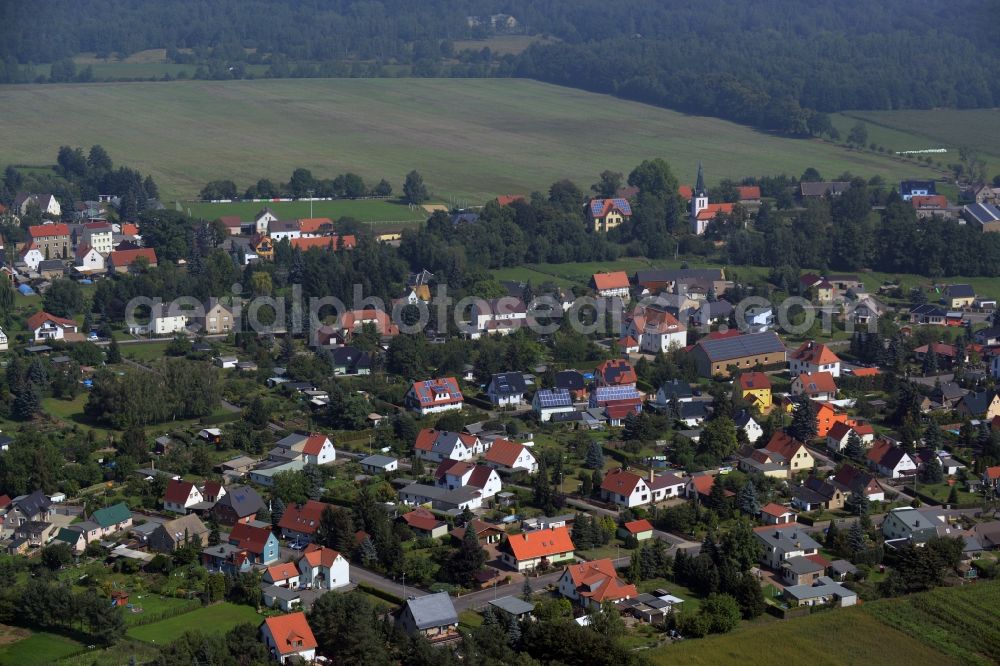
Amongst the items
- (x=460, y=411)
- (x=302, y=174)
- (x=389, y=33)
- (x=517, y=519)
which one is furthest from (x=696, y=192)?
(x=389, y=33)

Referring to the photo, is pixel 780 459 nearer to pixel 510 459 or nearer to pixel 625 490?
pixel 625 490

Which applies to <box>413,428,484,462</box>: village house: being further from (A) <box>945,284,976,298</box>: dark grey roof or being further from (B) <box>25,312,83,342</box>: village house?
→ (A) <box>945,284,976,298</box>: dark grey roof

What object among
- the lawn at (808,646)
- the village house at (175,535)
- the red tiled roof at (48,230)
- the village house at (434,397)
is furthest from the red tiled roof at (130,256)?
the lawn at (808,646)

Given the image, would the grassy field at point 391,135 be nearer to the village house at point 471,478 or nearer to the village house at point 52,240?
the village house at point 52,240

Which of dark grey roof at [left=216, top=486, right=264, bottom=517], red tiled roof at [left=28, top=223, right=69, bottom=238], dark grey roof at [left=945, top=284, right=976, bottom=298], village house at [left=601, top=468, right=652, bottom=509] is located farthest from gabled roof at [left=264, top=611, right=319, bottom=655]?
red tiled roof at [left=28, top=223, right=69, bottom=238]

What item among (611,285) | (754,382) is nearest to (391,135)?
(611,285)
